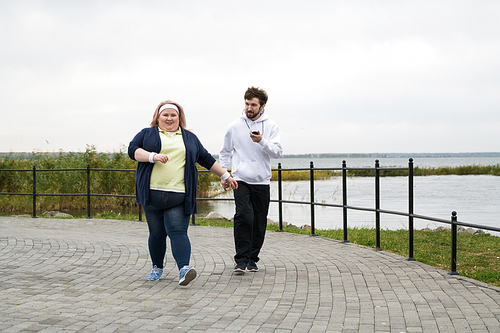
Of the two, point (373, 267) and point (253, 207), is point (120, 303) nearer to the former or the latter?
point (253, 207)

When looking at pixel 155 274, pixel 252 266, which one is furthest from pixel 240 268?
pixel 155 274

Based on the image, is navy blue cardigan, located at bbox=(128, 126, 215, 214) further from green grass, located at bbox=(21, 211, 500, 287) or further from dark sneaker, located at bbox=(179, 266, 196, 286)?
green grass, located at bbox=(21, 211, 500, 287)

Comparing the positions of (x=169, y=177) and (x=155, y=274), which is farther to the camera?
(x=155, y=274)

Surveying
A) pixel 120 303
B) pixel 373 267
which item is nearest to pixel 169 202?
pixel 120 303

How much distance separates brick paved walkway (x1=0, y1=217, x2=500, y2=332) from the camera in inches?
144

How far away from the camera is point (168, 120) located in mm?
4953

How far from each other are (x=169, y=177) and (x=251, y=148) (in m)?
1.09

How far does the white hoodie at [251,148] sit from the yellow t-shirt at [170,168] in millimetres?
809

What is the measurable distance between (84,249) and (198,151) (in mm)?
2655

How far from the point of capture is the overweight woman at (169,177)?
482 cm

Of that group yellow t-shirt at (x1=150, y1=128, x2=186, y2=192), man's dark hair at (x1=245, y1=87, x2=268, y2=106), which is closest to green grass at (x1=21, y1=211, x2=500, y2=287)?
man's dark hair at (x1=245, y1=87, x2=268, y2=106)

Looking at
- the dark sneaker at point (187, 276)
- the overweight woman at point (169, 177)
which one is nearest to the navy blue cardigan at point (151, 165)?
the overweight woman at point (169, 177)

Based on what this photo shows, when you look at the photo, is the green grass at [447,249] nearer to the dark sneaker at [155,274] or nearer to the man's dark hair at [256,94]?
the man's dark hair at [256,94]

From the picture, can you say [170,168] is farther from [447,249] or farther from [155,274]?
[447,249]
